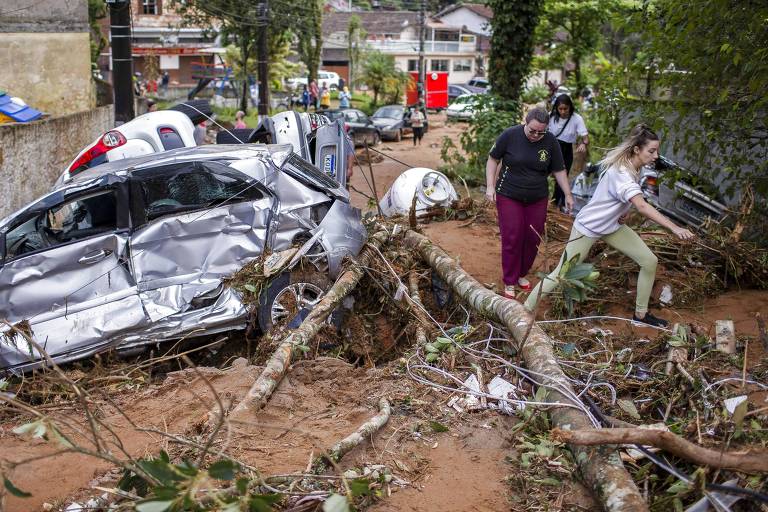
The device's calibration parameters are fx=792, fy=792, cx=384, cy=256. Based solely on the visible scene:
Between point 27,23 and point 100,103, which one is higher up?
point 27,23

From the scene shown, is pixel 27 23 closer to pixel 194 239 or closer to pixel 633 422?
pixel 194 239

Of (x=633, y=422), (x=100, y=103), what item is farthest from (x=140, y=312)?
(x=100, y=103)

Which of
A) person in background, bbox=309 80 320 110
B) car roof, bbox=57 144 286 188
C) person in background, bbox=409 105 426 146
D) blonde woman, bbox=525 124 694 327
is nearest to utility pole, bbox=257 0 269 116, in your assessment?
person in background, bbox=409 105 426 146

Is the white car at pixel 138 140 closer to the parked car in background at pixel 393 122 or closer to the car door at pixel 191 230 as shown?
the car door at pixel 191 230

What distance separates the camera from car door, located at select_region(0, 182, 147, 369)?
20.7ft

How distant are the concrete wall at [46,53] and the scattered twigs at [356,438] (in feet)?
45.8

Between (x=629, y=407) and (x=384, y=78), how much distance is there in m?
37.7

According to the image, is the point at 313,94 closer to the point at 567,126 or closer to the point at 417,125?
the point at 417,125

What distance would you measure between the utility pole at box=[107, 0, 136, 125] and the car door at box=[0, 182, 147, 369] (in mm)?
7293

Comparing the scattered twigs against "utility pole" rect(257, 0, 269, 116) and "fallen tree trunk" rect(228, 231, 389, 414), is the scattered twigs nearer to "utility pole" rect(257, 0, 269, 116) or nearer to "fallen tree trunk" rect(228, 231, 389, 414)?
"fallen tree trunk" rect(228, 231, 389, 414)

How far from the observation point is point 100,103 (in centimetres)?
2034

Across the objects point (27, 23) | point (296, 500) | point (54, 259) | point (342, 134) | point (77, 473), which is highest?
point (27, 23)

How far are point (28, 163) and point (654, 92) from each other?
8.98m

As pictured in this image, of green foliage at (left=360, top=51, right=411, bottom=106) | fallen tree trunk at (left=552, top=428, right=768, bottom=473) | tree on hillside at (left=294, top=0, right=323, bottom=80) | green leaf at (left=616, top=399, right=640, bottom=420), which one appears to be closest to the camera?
fallen tree trunk at (left=552, top=428, right=768, bottom=473)
